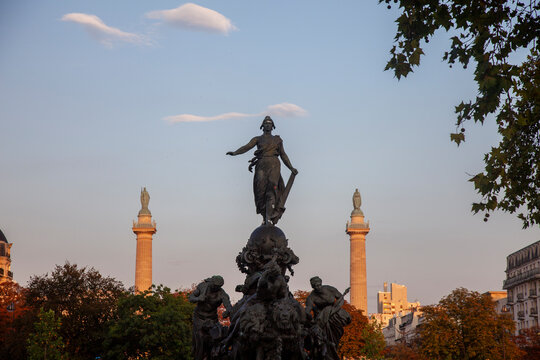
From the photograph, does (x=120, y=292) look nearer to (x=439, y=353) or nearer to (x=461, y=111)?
(x=439, y=353)

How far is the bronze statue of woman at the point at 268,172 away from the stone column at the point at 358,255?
9812 centimetres

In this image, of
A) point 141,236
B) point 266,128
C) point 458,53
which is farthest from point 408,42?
point 141,236

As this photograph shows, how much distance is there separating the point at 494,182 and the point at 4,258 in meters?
110

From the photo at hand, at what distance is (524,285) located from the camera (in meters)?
102

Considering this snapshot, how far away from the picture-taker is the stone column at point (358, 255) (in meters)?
119

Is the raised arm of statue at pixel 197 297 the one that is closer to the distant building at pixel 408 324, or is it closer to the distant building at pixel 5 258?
the distant building at pixel 408 324

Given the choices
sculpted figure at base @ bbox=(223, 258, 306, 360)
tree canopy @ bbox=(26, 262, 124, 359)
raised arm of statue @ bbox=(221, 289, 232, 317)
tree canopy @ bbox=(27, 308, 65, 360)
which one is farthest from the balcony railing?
sculpted figure at base @ bbox=(223, 258, 306, 360)

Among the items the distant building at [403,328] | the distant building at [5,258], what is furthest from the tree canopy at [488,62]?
the distant building at [403,328]

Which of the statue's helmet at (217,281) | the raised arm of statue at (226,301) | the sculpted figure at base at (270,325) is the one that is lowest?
the sculpted figure at base at (270,325)

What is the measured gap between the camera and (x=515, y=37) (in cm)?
1492

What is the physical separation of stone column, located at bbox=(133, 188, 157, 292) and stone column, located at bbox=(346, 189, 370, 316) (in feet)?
83.2

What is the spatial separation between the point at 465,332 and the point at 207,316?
38779 mm

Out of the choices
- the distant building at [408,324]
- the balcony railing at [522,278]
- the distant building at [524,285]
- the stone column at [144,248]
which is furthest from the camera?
the distant building at [408,324]

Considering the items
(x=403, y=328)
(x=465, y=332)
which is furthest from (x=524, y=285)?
(x=403, y=328)
